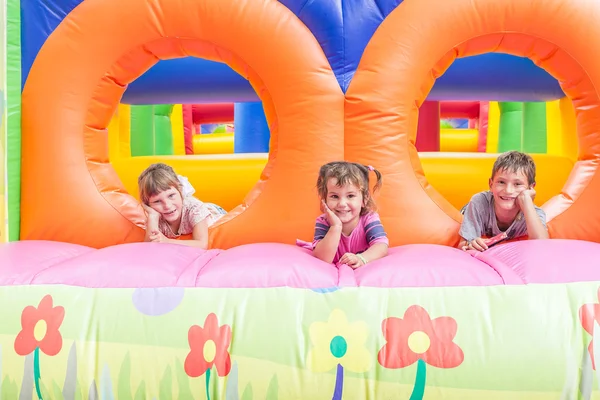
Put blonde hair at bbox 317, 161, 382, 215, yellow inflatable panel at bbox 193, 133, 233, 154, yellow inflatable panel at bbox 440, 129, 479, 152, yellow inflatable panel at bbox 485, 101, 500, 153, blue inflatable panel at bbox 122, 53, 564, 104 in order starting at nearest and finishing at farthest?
blonde hair at bbox 317, 161, 382, 215
blue inflatable panel at bbox 122, 53, 564, 104
yellow inflatable panel at bbox 485, 101, 500, 153
yellow inflatable panel at bbox 440, 129, 479, 152
yellow inflatable panel at bbox 193, 133, 233, 154

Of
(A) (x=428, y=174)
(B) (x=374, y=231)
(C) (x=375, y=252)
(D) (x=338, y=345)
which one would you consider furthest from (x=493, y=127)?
(D) (x=338, y=345)

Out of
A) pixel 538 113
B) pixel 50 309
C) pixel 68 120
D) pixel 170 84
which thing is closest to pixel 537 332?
pixel 50 309

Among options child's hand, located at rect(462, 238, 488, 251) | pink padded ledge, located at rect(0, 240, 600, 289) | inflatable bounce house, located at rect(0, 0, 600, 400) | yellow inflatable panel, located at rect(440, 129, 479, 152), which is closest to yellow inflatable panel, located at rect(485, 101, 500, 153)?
yellow inflatable panel, located at rect(440, 129, 479, 152)

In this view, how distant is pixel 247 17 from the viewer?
6.30 feet

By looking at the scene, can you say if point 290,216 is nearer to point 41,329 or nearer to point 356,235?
point 356,235

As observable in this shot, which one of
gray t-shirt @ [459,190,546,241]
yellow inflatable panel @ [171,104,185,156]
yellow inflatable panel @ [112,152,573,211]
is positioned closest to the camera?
gray t-shirt @ [459,190,546,241]

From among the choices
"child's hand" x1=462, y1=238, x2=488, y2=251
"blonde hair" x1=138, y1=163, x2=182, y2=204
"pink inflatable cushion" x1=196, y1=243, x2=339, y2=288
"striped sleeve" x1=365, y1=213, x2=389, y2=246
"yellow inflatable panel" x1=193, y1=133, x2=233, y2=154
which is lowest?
"pink inflatable cushion" x1=196, y1=243, x2=339, y2=288

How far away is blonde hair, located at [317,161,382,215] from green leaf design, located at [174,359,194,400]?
2.49 ft

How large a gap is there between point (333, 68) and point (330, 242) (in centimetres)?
67

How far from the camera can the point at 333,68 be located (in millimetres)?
1977

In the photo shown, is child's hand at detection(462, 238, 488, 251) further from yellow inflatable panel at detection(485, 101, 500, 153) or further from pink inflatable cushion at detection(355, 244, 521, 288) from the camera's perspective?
yellow inflatable panel at detection(485, 101, 500, 153)

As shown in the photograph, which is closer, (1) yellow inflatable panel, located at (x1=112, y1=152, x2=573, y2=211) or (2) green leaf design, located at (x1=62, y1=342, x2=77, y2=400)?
(2) green leaf design, located at (x1=62, y1=342, x2=77, y2=400)

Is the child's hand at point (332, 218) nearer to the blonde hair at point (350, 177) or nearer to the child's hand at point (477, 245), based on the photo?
the blonde hair at point (350, 177)

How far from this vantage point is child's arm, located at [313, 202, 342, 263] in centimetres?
163
